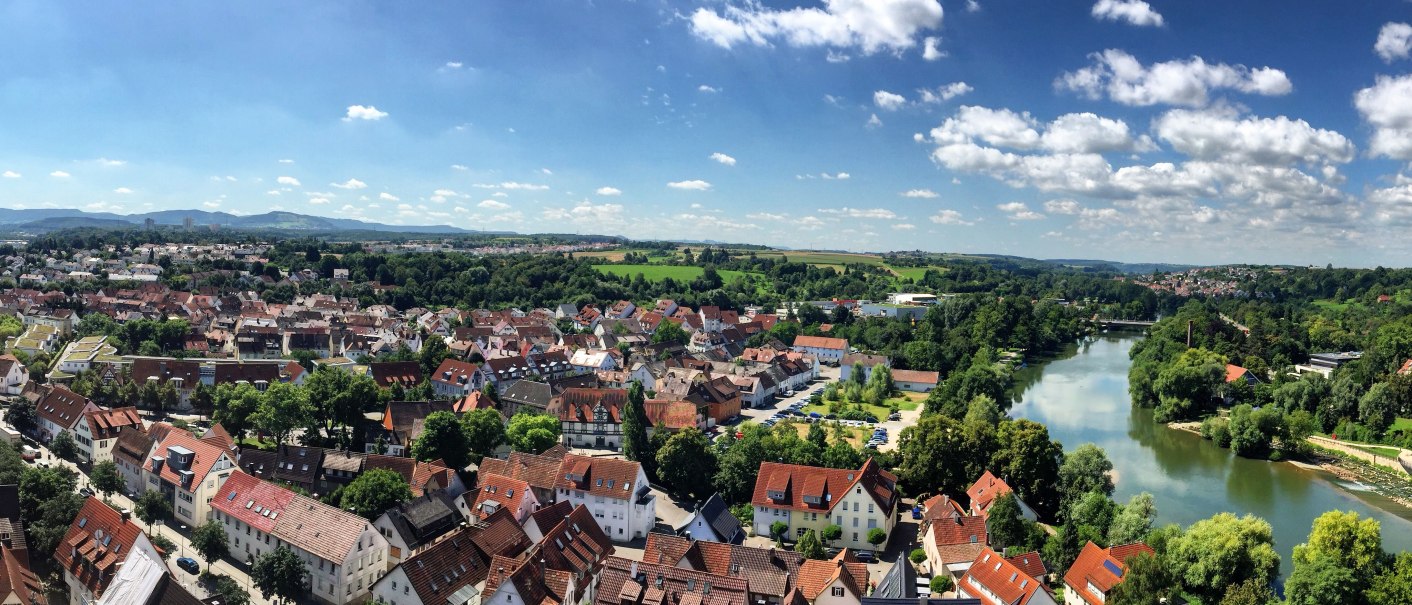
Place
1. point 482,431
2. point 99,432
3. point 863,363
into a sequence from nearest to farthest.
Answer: point 99,432
point 482,431
point 863,363

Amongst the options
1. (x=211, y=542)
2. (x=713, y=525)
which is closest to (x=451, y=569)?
(x=211, y=542)

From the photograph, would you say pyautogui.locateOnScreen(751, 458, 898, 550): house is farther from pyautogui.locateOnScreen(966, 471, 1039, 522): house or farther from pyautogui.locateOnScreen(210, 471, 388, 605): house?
pyautogui.locateOnScreen(210, 471, 388, 605): house

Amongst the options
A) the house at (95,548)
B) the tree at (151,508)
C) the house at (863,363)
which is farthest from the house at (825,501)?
the house at (863,363)

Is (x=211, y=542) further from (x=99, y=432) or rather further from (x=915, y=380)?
(x=915, y=380)

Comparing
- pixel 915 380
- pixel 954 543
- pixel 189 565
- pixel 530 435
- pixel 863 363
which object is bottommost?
pixel 189 565

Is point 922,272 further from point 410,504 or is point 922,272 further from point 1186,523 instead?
point 410,504

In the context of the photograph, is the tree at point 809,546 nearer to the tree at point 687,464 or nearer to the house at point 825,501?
the house at point 825,501

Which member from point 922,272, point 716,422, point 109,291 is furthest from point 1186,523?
point 922,272
